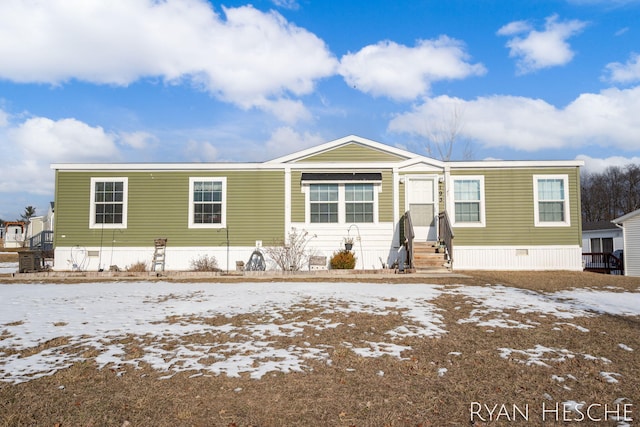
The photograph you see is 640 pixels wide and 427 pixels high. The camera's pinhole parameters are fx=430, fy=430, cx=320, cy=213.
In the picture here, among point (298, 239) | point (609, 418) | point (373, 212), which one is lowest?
point (609, 418)

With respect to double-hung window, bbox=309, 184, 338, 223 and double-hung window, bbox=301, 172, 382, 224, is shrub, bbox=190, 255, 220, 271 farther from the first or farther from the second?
double-hung window, bbox=309, 184, 338, 223

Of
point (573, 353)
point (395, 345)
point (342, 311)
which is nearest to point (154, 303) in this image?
point (342, 311)

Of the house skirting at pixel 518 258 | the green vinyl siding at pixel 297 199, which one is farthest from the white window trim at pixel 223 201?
the house skirting at pixel 518 258

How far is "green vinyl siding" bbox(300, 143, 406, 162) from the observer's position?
14.9m

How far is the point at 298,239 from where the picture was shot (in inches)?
563

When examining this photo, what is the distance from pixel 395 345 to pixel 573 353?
79.2 inches

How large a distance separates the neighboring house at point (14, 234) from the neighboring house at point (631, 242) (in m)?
43.9

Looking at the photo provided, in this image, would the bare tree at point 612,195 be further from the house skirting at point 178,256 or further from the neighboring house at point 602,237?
the house skirting at point 178,256

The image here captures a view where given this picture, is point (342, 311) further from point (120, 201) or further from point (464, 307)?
point (120, 201)

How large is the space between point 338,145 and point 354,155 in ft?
2.16

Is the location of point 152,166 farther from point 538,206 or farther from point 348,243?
point 538,206

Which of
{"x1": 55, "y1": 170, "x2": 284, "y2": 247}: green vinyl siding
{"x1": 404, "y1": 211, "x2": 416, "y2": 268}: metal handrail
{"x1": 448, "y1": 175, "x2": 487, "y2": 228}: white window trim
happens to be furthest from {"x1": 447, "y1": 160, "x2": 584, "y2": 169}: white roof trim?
{"x1": 55, "y1": 170, "x2": 284, "y2": 247}: green vinyl siding

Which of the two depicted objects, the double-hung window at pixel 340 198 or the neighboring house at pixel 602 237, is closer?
the double-hung window at pixel 340 198

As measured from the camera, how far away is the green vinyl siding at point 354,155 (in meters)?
14.9
